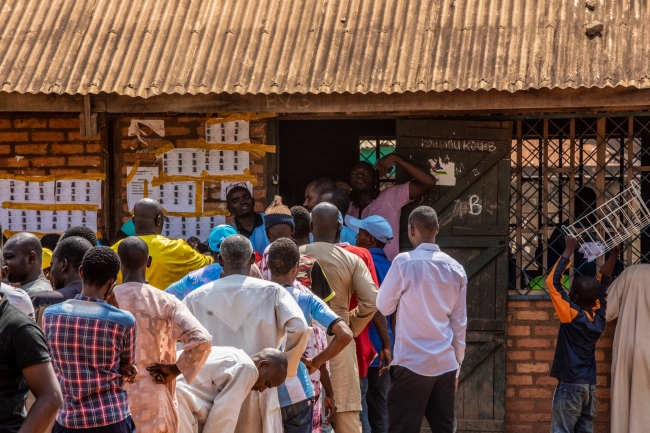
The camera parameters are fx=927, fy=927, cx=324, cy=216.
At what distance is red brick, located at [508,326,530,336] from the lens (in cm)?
742

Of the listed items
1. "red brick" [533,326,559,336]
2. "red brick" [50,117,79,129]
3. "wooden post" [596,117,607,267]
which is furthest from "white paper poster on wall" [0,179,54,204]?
"wooden post" [596,117,607,267]

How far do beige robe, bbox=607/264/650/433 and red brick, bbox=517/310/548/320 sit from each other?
50 cm

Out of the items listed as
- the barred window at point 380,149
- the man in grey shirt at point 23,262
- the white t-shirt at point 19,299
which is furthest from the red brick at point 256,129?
the white t-shirt at point 19,299

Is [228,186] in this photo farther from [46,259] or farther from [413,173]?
[46,259]

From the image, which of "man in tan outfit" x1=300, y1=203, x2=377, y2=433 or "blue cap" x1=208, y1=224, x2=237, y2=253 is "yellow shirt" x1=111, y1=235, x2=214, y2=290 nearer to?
"blue cap" x1=208, y1=224, x2=237, y2=253

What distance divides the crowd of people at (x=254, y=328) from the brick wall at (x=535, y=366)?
1.62 ft

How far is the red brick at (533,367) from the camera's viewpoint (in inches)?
291

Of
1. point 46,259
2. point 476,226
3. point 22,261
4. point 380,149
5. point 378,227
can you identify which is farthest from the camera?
point 380,149

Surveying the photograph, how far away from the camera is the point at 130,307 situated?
425cm

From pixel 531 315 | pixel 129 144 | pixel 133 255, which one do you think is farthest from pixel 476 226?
pixel 133 255

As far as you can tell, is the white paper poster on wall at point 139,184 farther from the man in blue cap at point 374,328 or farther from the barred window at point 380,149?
the barred window at point 380,149

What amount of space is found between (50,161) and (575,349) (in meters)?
4.40

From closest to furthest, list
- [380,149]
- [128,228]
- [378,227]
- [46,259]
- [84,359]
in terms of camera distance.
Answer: [84,359] < [46,259] < [378,227] < [128,228] < [380,149]

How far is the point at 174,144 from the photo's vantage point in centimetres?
755
